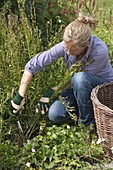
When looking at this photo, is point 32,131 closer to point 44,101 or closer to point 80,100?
point 44,101

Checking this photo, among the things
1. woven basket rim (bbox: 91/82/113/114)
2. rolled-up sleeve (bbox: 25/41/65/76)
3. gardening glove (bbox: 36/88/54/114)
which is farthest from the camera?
gardening glove (bbox: 36/88/54/114)

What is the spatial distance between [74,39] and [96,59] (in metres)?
0.29

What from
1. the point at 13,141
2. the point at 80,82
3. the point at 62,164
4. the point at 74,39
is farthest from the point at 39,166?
the point at 74,39

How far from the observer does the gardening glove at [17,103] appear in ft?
11.2

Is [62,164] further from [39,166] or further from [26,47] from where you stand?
[26,47]

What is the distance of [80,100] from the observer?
355 cm

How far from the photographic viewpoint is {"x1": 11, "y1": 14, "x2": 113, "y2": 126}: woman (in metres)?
3.38

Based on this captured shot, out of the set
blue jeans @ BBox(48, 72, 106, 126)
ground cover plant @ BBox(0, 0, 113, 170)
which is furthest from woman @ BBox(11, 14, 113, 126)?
ground cover plant @ BBox(0, 0, 113, 170)

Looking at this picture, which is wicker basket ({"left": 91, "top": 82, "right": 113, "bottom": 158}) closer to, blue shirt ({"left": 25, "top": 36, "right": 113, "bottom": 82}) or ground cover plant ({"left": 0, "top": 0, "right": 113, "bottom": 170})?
ground cover plant ({"left": 0, "top": 0, "right": 113, "bottom": 170})

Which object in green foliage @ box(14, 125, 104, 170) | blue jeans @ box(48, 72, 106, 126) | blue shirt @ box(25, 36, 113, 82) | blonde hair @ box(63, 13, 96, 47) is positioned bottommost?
green foliage @ box(14, 125, 104, 170)

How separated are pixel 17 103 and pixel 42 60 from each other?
397 mm

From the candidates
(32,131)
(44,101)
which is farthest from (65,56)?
(32,131)

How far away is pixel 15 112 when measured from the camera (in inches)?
137

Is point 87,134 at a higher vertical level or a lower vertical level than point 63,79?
lower
